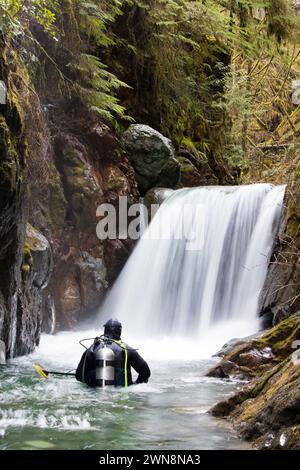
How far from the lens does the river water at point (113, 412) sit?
4.18 m

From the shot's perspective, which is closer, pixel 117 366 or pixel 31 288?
pixel 117 366

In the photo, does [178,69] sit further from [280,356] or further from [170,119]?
[280,356]

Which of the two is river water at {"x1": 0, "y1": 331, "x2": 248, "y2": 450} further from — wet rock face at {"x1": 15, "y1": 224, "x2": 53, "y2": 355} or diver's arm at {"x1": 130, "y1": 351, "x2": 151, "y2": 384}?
wet rock face at {"x1": 15, "y1": 224, "x2": 53, "y2": 355}

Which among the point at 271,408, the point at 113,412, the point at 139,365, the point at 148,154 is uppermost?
the point at 148,154

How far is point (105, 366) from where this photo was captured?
19.8 ft

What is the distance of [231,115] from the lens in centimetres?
1905

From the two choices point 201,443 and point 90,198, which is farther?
point 90,198

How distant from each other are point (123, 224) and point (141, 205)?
2.97 ft

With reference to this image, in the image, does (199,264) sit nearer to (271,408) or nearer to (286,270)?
(286,270)

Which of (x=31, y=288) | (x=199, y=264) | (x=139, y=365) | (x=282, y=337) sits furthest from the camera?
(x=199, y=264)

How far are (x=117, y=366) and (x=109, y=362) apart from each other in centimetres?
13

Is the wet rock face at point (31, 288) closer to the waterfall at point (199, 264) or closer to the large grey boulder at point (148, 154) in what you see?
the waterfall at point (199, 264)

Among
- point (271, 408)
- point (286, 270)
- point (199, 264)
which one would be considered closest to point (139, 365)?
point (271, 408)
